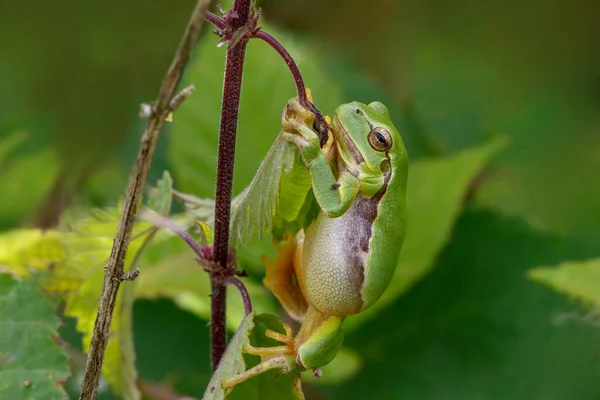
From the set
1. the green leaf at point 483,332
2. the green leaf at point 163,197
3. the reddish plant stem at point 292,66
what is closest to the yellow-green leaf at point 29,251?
the green leaf at point 163,197

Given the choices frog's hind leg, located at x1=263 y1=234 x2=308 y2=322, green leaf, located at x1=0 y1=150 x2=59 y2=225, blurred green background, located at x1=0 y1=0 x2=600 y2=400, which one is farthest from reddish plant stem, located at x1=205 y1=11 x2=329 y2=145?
green leaf, located at x1=0 y1=150 x2=59 y2=225

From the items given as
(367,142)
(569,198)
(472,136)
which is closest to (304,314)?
(367,142)

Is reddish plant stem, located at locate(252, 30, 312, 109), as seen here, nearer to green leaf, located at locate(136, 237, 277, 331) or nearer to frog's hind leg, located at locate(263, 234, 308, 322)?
frog's hind leg, located at locate(263, 234, 308, 322)

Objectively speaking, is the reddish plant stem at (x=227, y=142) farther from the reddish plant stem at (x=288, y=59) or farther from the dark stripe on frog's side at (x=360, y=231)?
the dark stripe on frog's side at (x=360, y=231)

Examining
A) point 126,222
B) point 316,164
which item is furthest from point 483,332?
point 126,222

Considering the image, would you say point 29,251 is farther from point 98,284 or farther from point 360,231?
point 360,231

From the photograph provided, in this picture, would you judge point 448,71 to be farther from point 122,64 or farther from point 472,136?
point 122,64

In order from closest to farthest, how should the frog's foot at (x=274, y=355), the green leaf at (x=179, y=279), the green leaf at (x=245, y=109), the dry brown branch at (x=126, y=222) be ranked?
the dry brown branch at (x=126, y=222) → the frog's foot at (x=274, y=355) → the green leaf at (x=179, y=279) → the green leaf at (x=245, y=109)
